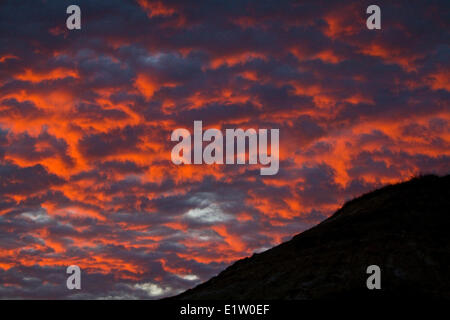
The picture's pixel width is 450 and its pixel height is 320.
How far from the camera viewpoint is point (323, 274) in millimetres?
32562

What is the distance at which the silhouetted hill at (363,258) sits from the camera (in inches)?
1209

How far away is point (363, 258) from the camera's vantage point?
3397 centimetres

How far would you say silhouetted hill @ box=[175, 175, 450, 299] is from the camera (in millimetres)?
30703

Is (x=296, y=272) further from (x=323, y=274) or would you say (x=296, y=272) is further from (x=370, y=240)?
(x=370, y=240)

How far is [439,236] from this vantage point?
3725 cm

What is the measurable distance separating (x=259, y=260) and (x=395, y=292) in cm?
1427
